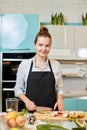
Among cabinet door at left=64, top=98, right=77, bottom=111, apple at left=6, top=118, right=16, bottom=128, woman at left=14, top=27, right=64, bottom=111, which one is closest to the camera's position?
apple at left=6, top=118, right=16, bottom=128

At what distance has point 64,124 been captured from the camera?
1673 mm

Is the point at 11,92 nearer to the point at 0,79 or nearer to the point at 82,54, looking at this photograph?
the point at 0,79

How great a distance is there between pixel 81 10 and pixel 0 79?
68.2 inches

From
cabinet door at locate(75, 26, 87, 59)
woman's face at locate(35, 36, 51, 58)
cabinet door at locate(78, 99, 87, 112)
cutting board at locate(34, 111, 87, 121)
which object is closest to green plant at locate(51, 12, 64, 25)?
cabinet door at locate(75, 26, 87, 59)

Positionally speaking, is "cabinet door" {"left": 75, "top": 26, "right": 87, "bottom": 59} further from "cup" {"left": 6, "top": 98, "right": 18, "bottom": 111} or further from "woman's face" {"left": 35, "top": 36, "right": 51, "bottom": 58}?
"cup" {"left": 6, "top": 98, "right": 18, "bottom": 111}

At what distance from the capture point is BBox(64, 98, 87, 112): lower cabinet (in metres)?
3.82

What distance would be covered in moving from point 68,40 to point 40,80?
1.80 meters

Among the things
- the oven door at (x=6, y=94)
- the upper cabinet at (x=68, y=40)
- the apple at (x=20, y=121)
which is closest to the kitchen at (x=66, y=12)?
the upper cabinet at (x=68, y=40)

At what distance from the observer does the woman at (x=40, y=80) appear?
221 cm

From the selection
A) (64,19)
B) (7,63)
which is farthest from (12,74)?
(64,19)

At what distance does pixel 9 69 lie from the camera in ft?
12.0

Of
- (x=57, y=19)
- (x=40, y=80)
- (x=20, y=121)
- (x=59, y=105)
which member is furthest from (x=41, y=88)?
(x=57, y=19)

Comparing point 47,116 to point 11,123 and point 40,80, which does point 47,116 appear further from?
point 40,80

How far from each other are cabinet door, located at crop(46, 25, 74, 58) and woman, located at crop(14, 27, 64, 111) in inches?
65.1
